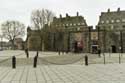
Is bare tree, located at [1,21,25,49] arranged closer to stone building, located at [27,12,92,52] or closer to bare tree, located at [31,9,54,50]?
stone building, located at [27,12,92,52]

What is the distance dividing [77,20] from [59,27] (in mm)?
14854

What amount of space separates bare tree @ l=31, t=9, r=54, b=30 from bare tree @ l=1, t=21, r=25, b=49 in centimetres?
1942

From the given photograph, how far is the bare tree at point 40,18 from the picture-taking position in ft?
261

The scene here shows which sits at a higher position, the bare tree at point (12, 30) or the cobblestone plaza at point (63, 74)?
the bare tree at point (12, 30)

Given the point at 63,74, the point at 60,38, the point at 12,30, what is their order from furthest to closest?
1. the point at 12,30
2. the point at 60,38
3. the point at 63,74

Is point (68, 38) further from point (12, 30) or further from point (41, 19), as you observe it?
point (12, 30)

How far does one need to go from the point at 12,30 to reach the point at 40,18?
2330cm

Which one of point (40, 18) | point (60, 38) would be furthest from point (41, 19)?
point (60, 38)

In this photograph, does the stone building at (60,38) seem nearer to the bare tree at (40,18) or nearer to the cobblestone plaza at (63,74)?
the bare tree at (40,18)

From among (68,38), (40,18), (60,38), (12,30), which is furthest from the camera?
(12,30)

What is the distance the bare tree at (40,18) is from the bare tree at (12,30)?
19416mm

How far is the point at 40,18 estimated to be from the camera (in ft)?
260

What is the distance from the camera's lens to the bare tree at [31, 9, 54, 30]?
261 feet

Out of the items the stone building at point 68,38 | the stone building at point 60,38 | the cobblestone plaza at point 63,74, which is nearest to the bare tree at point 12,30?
the stone building at point 60,38
